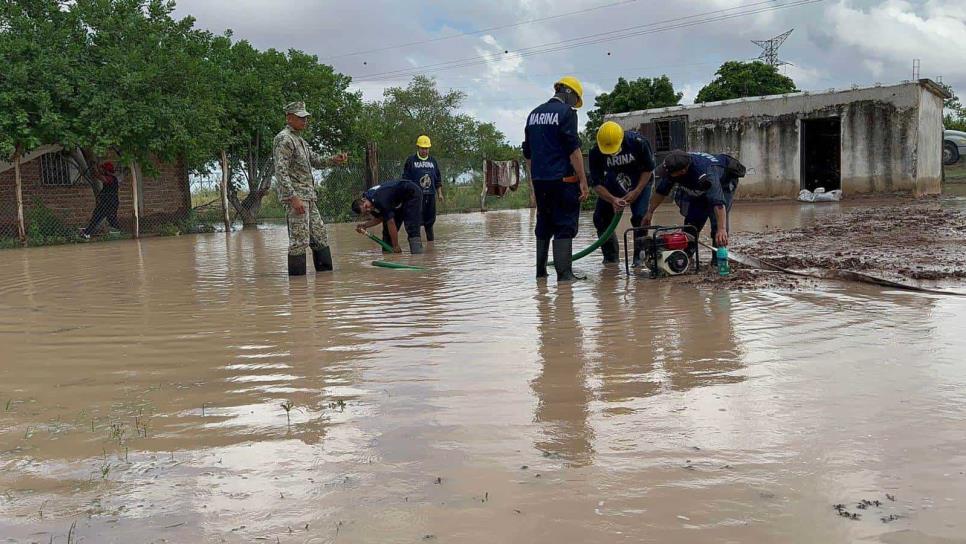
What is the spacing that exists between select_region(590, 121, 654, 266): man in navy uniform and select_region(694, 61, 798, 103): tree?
40.6m

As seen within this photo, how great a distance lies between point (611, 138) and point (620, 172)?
0.52 m

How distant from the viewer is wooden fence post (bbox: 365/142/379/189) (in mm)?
23906

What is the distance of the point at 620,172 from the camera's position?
27.9ft

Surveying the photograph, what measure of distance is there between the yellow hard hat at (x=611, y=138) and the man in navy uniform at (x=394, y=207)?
3392 mm

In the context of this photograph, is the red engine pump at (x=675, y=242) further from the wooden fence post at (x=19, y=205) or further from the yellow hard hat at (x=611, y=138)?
the wooden fence post at (x=19, y=205)

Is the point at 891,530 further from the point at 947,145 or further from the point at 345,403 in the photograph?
the point at 947,145

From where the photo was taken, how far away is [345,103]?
2536cm

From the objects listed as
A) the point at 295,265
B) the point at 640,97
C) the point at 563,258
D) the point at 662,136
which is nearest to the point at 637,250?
the point at 563,258

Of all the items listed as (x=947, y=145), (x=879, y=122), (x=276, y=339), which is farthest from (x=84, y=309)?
(x=947, y=145)

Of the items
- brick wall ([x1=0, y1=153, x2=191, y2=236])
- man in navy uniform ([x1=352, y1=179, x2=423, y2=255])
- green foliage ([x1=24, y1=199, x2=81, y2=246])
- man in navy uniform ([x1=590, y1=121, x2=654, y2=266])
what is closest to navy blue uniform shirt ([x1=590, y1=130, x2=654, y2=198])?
man in navy uniform ([x1=590, y1=121, x2=654, y2=266])

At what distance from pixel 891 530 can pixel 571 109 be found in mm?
→ 5704

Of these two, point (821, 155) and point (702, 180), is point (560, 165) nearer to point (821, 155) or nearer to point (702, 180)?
point (702, 180)

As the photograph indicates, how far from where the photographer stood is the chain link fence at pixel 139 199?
1792cm

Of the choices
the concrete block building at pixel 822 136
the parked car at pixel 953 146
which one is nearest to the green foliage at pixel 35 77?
the concrete block building at pixel 822 136
